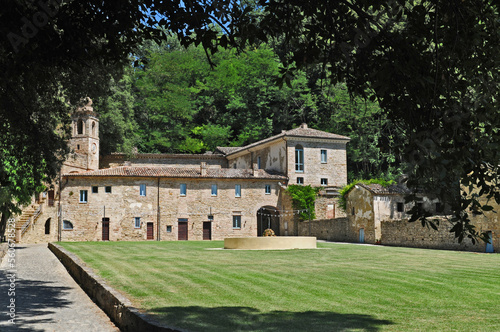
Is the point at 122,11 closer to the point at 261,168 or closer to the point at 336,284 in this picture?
the point at 336,284

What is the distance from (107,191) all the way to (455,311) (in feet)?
132

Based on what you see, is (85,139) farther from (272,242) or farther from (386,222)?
(386,222)

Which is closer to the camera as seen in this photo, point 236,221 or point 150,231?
point 150,231

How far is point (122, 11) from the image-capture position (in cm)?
651

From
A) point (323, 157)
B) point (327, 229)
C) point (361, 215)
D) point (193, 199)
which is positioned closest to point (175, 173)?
point (193, 199)

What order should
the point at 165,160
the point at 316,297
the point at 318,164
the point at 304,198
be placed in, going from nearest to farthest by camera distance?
the point at 316,297, the point at 304,198, the point at 318,164, the point at 165,160

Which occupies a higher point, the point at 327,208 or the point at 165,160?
the point at 165,160

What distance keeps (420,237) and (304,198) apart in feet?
51.8

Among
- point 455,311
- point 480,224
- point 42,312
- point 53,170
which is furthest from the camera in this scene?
point 480,224

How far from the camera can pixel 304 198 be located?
153 feet

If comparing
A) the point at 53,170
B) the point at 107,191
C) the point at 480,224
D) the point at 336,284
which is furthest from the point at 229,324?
the point at 107,191

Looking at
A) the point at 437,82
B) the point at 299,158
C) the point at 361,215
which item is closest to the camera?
the point at 437,82

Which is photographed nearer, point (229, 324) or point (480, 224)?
point (229, 324)

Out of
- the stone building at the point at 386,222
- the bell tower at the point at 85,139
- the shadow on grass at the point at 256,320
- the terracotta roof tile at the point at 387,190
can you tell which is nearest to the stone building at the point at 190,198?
the bell tower at the point at 85,139
